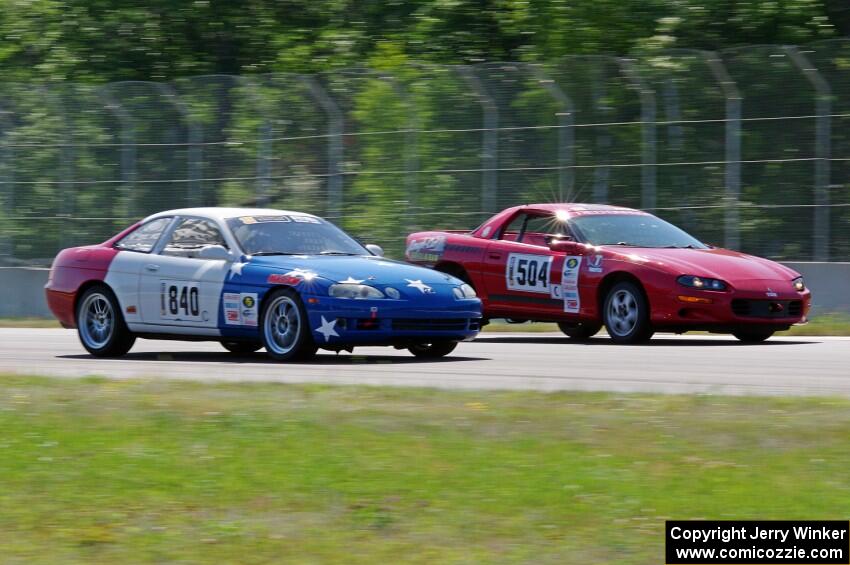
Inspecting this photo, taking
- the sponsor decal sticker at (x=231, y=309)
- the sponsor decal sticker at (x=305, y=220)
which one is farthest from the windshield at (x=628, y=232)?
the sponsor decal sticker at (x=231, y=309)

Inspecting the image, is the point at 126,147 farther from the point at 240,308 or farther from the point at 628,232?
the point at 240,308

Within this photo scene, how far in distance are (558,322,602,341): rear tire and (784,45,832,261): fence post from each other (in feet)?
11.4

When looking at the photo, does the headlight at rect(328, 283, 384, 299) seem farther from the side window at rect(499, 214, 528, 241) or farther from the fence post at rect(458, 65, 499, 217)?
the fence post at rect(458, 65, 499, 217)

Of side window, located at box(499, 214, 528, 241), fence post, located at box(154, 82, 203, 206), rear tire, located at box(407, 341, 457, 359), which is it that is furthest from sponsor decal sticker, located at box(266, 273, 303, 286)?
fence post, located at box(154, 82, 203, 206)

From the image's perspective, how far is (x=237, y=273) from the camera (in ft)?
45.1

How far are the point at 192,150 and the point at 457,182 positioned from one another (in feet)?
14.6

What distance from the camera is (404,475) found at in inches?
293

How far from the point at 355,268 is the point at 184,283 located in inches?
62.9

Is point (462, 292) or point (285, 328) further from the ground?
point (462, 292)

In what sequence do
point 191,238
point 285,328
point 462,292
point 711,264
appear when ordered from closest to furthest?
point 285,328, point 462,292, point 191,238, point 711,264

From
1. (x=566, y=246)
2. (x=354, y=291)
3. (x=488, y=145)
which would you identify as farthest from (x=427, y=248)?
(x=354, y=291)

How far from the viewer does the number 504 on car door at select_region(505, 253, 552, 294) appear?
1675 centimetres

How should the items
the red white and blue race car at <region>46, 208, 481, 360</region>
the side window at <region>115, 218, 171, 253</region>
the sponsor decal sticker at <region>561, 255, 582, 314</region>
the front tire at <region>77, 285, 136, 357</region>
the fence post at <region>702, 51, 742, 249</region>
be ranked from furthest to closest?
the fence post at <region>702, 51, 742, 249</region> < the sponsor decal sticker at <region>561, 255, 582, 314</region> < the side window at <region>115, 218, 171, 253</region> < the front tire at <region>77, 285, 136, 357</region> < the red white and blue race car at <region>46, 208, 481, 360</region>

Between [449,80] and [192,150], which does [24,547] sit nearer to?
[449,80]
